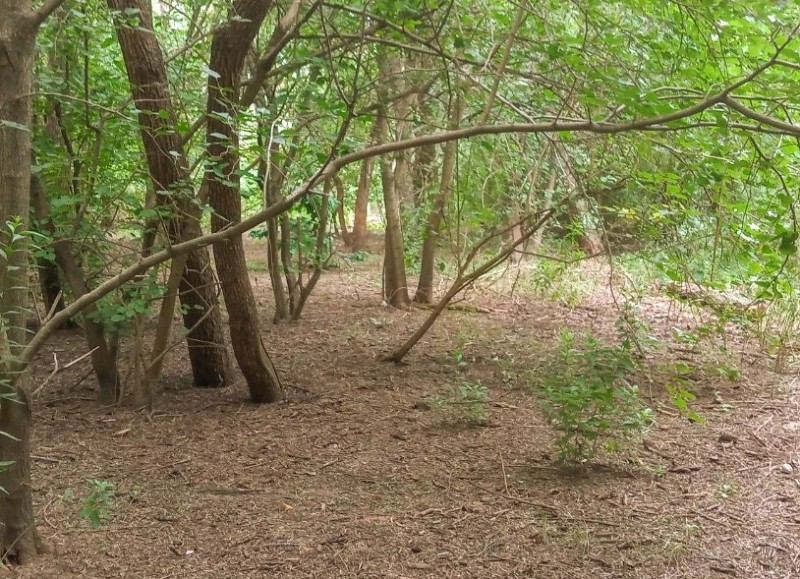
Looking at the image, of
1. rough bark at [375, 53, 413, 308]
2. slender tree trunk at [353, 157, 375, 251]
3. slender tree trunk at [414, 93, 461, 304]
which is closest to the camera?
slender tree trunk at [414, 93, 461, 304]

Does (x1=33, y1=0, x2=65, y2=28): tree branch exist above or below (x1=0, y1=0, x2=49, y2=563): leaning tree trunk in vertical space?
above

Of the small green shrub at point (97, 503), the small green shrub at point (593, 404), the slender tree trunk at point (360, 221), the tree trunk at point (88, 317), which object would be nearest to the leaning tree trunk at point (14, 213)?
the small green shrub at point (97, 503)

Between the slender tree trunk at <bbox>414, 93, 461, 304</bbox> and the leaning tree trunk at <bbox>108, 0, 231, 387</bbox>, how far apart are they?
203 centimetres

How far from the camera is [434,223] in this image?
24.5ft

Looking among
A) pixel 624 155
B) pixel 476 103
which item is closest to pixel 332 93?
pixel 476 103

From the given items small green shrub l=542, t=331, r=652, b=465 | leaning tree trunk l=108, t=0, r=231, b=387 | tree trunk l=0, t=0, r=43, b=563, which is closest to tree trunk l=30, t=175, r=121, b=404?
leaning tree trunk l=108, t=0, r=231, b=387

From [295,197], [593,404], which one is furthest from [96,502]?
[593,404]

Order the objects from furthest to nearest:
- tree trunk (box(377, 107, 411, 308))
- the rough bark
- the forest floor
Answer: tree trunk (box(377, 107, 411, 308)) < the rough bark < the forest floor

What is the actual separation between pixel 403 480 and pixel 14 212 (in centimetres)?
242

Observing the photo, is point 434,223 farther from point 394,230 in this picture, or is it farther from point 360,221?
point 360,221

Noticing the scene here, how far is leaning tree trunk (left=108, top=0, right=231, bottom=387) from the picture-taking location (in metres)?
4.09

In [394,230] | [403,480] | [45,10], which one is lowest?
[403,480]

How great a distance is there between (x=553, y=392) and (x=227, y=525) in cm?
187

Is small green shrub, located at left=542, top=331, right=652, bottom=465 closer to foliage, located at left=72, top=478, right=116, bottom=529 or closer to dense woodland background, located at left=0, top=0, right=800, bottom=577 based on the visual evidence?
dense woodland background, located at left=0, top=0, right=800, bottom=577
